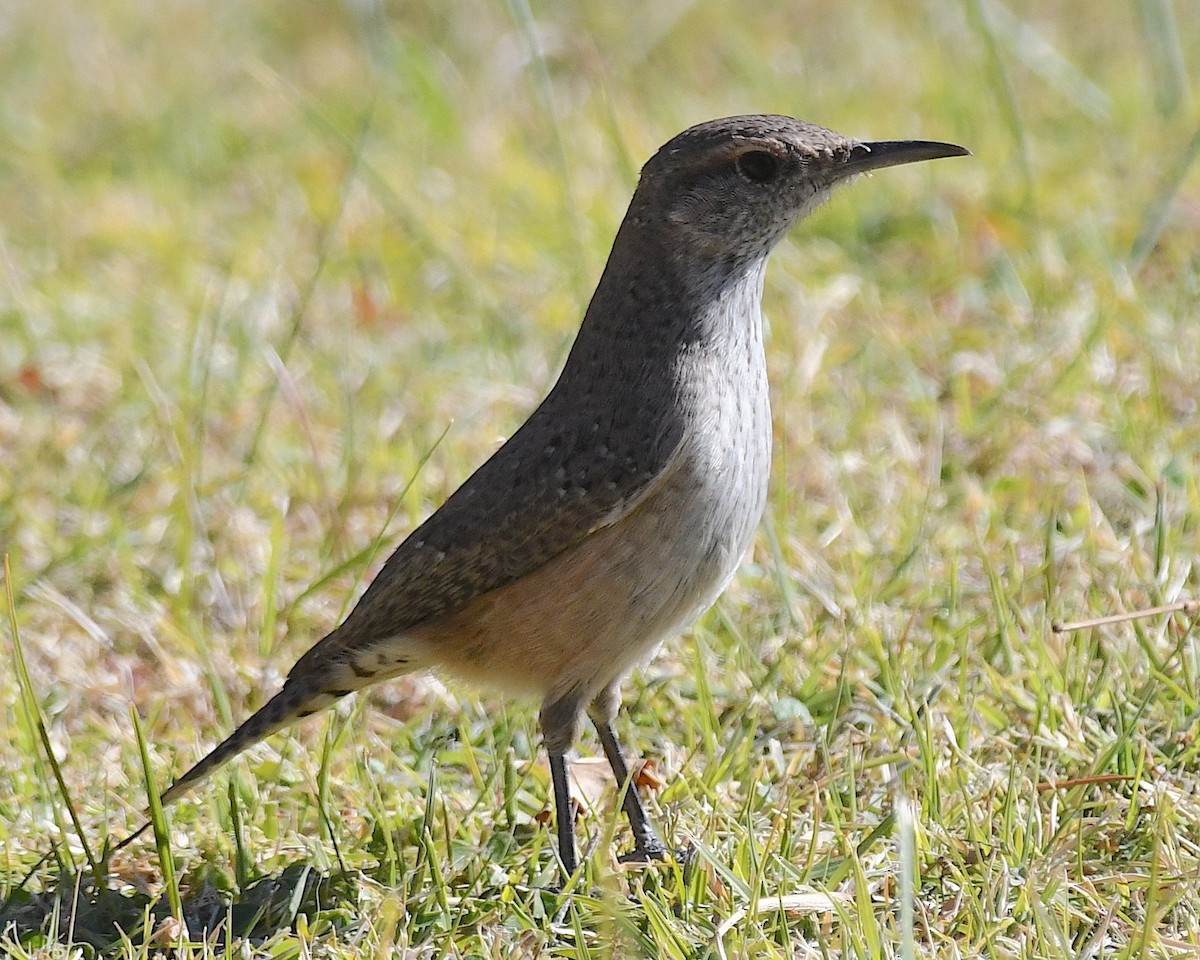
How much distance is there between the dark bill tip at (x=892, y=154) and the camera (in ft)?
14.6

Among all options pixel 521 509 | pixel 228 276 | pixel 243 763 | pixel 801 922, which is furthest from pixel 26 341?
pixel 801 922

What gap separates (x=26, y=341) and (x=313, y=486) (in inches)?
70.8

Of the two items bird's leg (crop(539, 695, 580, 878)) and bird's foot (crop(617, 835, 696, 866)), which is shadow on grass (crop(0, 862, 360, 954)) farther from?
bird's foot (crop(617, 835, 696, 866))

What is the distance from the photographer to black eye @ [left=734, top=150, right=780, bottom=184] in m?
4.42

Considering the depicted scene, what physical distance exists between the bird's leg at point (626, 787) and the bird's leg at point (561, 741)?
0.14m

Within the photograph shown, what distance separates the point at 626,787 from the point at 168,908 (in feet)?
3.83

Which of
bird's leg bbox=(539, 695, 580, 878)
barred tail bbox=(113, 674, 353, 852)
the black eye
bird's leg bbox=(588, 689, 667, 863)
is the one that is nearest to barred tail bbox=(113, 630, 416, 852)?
barred tail bbox=(113, 674, 353, 852)

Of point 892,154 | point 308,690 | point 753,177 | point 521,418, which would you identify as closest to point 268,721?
point 308,690

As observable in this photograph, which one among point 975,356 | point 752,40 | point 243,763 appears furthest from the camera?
point 752,40

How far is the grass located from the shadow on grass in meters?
0.01

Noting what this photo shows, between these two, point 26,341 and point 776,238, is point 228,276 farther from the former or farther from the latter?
point 776,238

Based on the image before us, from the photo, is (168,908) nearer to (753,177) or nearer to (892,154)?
(753,177)

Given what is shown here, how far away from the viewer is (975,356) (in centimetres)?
675

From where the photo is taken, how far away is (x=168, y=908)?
163 inches
